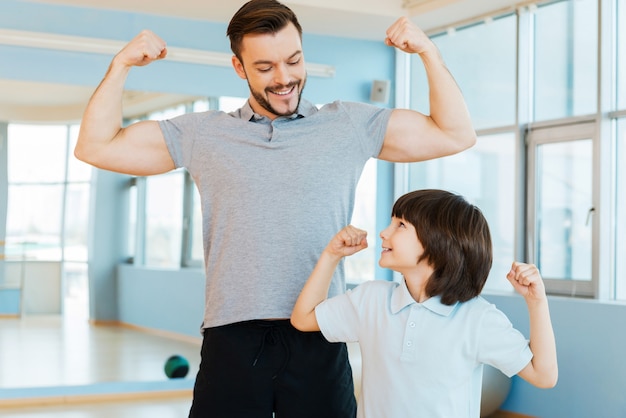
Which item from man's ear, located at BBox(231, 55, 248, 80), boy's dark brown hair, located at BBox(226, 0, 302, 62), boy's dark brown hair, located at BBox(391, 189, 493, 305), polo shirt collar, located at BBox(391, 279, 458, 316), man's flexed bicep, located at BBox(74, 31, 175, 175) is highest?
boy's dark brown hair, located at BBox(226, 0, 302, 62)


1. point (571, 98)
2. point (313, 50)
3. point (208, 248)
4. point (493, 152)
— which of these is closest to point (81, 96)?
point (313, 50)

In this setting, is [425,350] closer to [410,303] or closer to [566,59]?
[410,303]

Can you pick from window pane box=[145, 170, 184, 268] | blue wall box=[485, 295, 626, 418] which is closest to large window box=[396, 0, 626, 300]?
blue wall box=[485, 295, 626, 418]

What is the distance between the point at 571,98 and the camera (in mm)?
4590

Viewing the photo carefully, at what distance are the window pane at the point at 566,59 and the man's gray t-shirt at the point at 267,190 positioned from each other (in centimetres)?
335

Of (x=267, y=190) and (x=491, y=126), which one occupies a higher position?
(x=491, y=126)

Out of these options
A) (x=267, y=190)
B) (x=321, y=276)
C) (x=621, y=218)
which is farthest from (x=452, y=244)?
(x=621, y=218)

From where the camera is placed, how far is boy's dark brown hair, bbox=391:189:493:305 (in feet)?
4.81

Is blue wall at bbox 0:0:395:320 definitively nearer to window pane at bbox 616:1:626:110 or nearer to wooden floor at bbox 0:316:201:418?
wooden floor at bbox 0:316:201:418

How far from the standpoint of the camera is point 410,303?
4.83 feet

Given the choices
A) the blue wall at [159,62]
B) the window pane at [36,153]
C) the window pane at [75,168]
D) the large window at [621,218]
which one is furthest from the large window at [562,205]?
the window pane at [36,153]

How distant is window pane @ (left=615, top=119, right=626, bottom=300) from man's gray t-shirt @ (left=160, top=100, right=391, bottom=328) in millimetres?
3249

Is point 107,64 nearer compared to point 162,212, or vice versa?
point 107,64

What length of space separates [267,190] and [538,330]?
544 mm
